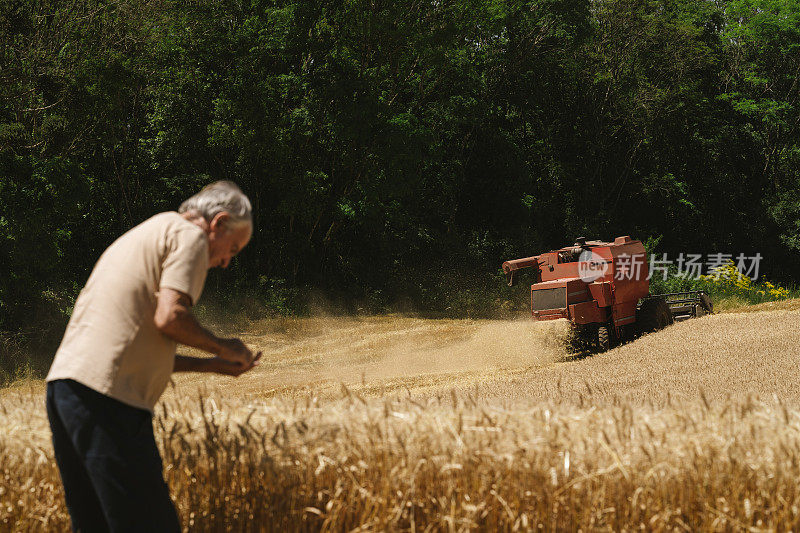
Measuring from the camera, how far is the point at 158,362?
8.40ft

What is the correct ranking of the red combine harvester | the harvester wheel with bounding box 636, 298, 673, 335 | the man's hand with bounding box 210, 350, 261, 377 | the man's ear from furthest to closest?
1. the harvester wheel with bounding box 636, 298, 673, 335
2. the red combine harvester
3. the man's hand with bounding box 210, 350, 261, 377
4. the man's ear

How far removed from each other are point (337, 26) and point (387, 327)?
7.32m

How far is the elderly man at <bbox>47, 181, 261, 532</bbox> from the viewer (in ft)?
8.09

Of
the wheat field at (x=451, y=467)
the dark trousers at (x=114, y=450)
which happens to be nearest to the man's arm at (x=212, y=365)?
the dark trousers at (x=114, y=450)

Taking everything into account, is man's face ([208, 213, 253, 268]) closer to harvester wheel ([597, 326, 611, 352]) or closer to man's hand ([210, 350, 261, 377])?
man's hand ([210, 350, 261, 377])

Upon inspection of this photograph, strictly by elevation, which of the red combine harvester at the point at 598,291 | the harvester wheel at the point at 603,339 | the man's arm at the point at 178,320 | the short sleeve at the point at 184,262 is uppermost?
the short sleeve at the point at 184,262

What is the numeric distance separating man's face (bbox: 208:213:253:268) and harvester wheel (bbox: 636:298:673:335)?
10370mm

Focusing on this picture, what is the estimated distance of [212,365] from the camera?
9.20 feet

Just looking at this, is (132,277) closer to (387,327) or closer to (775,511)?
(775,511)

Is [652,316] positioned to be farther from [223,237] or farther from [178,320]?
[178,320]

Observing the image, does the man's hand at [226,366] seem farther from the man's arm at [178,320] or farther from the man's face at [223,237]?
the man's face at [223,237]

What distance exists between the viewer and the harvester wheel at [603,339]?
11758 millimetres

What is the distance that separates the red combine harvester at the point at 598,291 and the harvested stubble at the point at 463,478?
25.8 feet

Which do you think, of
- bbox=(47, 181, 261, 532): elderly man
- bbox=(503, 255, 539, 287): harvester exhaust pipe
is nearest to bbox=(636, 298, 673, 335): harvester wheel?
bbox=(503, 255, 539, 287): harvester exhaust pipe
